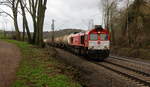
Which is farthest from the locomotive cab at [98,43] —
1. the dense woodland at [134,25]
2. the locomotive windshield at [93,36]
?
the dense woodland at [134,25]

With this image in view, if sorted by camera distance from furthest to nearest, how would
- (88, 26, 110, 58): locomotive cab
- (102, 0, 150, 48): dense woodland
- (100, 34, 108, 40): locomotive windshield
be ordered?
1. (102, 0, 150, 48): dense woodland
2. (100, 34, 108, 40): locomotive windshield
3. (88, 26, 110, 58): locomotive cab

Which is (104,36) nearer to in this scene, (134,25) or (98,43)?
(98,43)

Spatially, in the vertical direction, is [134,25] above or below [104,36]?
above

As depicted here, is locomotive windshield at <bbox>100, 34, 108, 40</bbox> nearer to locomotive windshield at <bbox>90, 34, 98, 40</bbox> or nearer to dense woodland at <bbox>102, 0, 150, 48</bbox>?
locomotive windshield at <bbox>90, 34, 98, 40</bbox>

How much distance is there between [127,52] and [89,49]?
12.9 metres

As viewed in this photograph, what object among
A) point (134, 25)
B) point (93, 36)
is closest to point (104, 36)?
point (93, 36)

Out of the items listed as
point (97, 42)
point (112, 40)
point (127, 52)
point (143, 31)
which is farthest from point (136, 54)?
point (112, 40)

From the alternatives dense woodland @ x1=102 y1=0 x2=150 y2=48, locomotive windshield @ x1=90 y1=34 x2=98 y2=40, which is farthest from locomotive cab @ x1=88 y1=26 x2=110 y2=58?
dense woodland @ x1=102 y1=0 x2=150 y2=48

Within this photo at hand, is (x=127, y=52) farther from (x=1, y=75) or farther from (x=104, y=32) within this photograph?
(x=1, y=75)

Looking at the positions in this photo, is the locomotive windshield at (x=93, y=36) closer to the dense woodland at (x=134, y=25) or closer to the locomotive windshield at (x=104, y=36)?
the locomotive windshield at (x=104, y=36)

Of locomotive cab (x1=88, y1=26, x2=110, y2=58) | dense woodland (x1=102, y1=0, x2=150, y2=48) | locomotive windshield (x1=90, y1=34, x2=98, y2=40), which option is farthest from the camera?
dense woodland (x1=102, y1=0, x2=150, y2=48)

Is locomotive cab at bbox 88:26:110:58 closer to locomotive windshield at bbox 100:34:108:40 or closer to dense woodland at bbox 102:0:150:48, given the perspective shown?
locomotive windshield at bbox 100:34:108:40

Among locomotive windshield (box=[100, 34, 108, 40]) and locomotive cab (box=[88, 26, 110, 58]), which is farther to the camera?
locomotive windshield (box=[100, 34, 108, 40])

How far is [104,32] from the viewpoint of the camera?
892 inches
